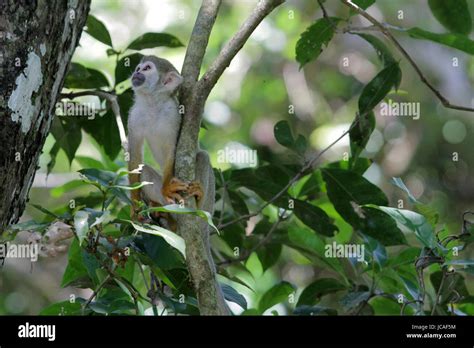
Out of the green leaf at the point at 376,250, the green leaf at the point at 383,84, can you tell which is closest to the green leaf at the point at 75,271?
the green leaf at the point at 376,250

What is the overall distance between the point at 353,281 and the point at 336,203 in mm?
511

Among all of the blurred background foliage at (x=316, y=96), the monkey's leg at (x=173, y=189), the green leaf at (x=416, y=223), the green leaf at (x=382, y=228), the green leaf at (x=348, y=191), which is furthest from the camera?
the blurred background foliage at (x=316, y=96)

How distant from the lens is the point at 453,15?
163 inches

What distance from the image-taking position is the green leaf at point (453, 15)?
162 inches

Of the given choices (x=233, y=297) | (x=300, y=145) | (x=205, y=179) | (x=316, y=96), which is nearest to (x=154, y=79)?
(x=205, y=179)

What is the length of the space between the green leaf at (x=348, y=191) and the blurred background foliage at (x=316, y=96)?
4.34 metres

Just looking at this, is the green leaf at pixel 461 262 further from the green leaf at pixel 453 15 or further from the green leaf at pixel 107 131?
the green leaf at pixel 107 131

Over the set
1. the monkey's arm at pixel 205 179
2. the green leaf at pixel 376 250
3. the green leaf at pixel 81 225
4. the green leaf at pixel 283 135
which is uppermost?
the green leaf at pixel 283 135

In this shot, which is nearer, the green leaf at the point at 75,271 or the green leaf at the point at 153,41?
the green leaf at the point at 75,271

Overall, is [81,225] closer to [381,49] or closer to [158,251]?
[158,251]

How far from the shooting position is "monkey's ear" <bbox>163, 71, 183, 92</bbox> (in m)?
4.35
